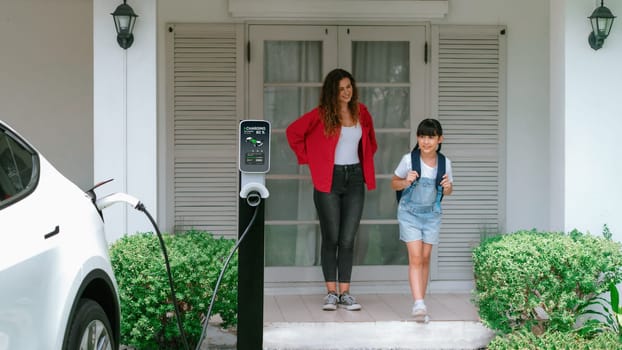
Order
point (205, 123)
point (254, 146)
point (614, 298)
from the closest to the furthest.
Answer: point (254, 146), point (614, 298), point (205, 123)

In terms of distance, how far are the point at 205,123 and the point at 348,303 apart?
1.78 metres

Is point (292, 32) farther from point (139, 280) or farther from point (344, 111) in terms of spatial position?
point (139, 280)

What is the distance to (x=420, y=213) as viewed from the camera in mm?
5477

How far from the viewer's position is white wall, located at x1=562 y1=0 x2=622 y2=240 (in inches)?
206

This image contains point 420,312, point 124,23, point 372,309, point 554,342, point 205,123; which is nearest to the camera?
point 554,342

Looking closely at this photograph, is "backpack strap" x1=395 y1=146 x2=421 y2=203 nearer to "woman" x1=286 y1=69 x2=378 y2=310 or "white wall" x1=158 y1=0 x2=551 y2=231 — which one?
"woman" x1=286 y1=69 x2=378 y2=310

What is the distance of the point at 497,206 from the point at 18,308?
15.3ft

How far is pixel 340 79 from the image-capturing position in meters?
5.78

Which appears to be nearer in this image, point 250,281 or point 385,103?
point 250,281

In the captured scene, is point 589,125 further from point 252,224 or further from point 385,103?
point 252,224

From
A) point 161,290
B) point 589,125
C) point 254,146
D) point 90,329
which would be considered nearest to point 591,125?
point 589,125

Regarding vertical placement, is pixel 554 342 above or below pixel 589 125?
below

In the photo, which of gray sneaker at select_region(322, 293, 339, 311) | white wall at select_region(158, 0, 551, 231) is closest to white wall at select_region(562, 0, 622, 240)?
white wall at select_region(158, 0, 551, 231)

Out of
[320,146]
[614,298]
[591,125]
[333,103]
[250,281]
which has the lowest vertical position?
[614,298]
